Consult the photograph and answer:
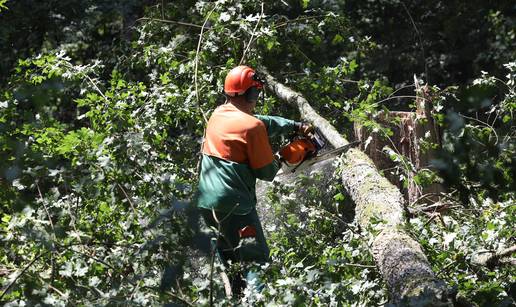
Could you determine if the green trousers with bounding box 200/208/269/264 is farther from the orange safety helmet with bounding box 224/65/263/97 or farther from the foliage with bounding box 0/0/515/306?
the orange safety helmet with bounding box 224/65/263/97

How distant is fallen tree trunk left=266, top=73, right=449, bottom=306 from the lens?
12.0ft

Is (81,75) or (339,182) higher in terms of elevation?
(81,75)

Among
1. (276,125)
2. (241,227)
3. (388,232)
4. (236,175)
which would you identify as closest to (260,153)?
(236,175)

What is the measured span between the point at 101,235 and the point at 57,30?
5073mm

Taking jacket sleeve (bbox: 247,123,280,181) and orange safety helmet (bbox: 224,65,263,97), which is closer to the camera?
jacket sleeve (bbox: 247,123,280,181)

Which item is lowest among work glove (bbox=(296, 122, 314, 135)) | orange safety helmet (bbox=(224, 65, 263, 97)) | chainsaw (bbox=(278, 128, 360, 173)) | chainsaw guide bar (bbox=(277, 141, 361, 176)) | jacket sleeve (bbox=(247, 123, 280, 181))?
chainsaw guide bar (bbox=(277, 141, 361, 176))

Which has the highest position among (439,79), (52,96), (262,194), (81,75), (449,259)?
(52,96)

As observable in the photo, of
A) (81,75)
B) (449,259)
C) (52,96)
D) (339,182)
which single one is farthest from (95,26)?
(52,96)

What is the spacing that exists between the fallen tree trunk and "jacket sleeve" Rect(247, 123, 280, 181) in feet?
2.30

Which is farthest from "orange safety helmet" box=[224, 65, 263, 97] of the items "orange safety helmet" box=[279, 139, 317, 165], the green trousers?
the green trousers

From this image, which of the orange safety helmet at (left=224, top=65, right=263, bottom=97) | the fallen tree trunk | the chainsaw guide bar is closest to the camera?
the fallen tree trunk

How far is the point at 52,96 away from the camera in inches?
99.3

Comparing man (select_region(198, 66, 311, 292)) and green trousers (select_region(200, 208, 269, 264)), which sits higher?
man (select_region(198, 66, 311, 292))

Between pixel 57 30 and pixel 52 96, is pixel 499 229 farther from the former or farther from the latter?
pixel 57 30
